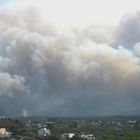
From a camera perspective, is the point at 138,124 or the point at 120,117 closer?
the point at 138,124

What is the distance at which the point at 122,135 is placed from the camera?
108 m

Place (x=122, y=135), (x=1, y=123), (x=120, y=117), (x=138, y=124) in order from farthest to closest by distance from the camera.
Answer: (x=120, y=117)
(x=138, y=124)
(x=1, y=123)
(x=122, y=135)

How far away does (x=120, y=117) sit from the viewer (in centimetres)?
18662

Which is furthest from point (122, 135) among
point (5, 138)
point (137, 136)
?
point (5, 138)

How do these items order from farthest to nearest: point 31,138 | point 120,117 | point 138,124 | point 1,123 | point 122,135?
1. point 120,117
2. point 138,124
3. point 1,123
4. point 122,135
5. point 31,138

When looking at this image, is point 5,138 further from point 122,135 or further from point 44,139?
point 122,135

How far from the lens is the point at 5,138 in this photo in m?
100

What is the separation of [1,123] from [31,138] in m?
29.3

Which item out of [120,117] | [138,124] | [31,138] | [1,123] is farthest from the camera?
[120,117]

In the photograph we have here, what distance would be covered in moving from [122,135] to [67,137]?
1251cm

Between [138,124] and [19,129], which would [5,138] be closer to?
[19,129]

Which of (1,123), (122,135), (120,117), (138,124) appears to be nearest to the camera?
(122,135)

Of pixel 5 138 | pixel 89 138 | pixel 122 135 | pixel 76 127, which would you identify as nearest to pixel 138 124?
pixel 76 127

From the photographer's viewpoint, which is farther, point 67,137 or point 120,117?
point 120,117
